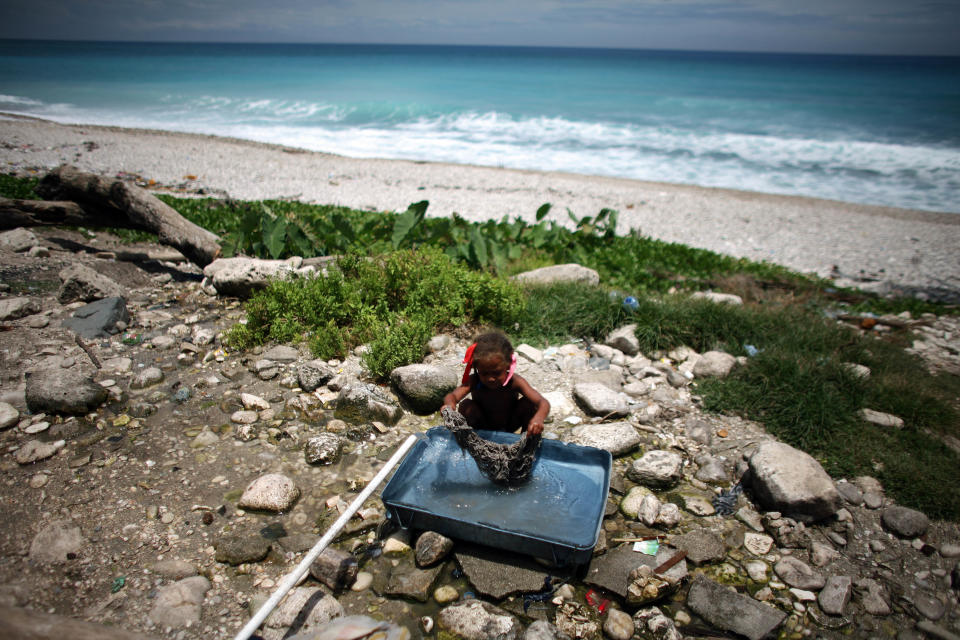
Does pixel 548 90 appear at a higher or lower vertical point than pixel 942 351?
higher

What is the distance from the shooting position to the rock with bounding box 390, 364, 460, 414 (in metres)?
3.62

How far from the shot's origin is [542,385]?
161 inches

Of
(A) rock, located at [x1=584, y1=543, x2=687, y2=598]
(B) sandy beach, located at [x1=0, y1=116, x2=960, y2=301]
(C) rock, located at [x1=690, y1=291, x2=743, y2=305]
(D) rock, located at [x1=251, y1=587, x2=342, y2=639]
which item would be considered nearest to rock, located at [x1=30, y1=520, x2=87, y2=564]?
(D) rock, located at [x1=251, y1=587, x2=342, y2=639]

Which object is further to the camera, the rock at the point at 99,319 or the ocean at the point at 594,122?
the ocean at the point at 594,122

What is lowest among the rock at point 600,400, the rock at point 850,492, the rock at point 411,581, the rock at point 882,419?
the rock at point 411,581

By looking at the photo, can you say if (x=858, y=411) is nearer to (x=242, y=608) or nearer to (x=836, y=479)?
(x=836, y=479)

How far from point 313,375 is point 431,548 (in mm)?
1776

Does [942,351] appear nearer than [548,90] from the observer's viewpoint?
Yes

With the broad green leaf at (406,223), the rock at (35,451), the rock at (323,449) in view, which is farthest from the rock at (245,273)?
the rock at (35,451)

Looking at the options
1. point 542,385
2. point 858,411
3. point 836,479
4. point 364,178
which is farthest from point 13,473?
point 364,178

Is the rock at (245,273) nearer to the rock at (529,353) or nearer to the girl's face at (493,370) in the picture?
the rock at (529,353)

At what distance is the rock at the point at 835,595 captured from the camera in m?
2.38

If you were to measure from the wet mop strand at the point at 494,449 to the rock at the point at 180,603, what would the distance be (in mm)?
1311

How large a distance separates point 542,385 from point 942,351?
4171mm
